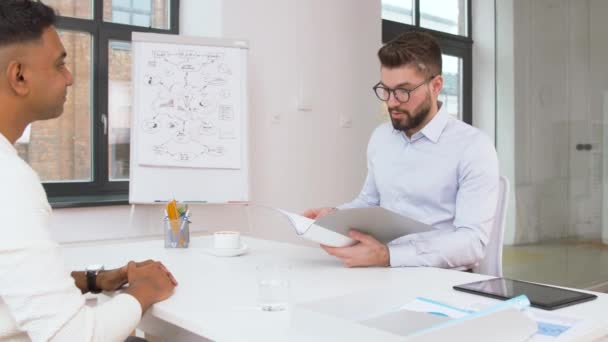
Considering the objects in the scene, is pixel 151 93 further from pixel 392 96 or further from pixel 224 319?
pixel 224 319

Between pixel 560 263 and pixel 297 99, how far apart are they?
2.48m

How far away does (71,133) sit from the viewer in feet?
11.6

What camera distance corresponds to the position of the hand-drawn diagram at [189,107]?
11.0 ft

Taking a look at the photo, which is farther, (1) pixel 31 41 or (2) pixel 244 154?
(2) pixel 244 154

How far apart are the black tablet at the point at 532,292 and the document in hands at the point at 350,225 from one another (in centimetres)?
27

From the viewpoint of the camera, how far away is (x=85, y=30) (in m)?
3.57

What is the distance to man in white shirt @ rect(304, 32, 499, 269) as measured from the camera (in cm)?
193

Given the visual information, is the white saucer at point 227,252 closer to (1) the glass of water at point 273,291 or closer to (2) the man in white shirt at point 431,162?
(2) the man in white shirt at point 431,162

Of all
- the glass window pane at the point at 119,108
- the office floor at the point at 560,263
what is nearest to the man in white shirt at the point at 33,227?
the glass window pane at the point at 119,108

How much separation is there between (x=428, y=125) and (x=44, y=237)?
1498mm

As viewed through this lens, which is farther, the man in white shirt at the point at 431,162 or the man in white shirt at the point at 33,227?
the man in white shirt at the point at 431,162

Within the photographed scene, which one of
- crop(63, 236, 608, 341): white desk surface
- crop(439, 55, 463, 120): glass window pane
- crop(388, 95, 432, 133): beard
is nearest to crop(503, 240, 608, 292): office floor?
crop(439, 55, 463, 120): glass window pane

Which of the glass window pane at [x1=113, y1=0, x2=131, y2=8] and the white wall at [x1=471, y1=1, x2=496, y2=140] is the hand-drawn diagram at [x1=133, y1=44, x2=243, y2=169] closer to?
the glass window pane at [x1=113, y1=0, x2=131, y2=8]

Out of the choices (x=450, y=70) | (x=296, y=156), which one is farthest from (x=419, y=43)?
(x=450, y=70)
